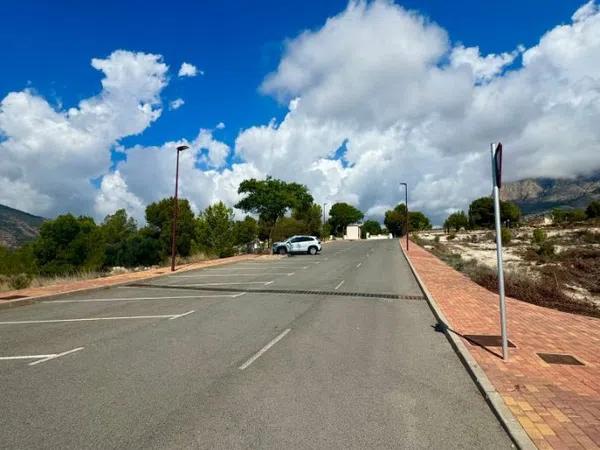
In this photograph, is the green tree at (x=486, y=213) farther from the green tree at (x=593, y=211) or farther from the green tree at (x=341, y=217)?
the green tree at (x=341, y=217)

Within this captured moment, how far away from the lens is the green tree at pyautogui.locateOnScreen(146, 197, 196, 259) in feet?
201

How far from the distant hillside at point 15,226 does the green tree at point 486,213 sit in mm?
111146

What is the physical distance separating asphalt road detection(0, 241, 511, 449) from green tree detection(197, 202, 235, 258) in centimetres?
2572

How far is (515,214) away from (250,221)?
9074 centimetres

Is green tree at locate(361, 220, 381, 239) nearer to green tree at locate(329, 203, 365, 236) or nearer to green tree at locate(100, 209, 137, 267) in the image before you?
green tree at locate(329, 203, 365, 236)

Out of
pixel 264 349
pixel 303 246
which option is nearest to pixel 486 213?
pixel 303 246

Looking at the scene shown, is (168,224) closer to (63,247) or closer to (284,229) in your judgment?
(63,247)

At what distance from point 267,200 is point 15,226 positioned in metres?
111

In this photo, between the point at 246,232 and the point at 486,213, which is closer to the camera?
the point at 246,232

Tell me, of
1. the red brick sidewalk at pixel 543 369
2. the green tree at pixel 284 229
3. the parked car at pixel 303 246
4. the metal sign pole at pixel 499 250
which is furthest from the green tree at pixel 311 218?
the metal sign pole at pixel 499 250

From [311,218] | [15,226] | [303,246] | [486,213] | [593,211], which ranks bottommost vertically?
[303,246]

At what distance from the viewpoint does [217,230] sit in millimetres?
37812

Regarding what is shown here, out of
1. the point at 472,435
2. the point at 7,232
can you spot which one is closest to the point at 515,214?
the point at 472,435

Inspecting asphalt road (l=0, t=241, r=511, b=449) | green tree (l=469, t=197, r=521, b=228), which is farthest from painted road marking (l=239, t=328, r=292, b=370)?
green tree (l=469, t=197, r=521, b=228)
